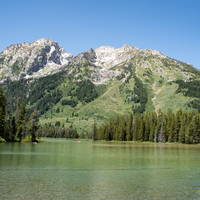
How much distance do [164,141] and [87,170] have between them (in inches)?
6078

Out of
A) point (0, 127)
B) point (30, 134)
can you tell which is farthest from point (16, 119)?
point (0, 127)

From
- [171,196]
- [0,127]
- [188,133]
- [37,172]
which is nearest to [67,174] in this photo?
[37,172]

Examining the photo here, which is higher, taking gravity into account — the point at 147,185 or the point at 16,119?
the point at 16,119

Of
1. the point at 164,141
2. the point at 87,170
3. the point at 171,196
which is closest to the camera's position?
the point at 171,196

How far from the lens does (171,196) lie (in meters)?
31.1

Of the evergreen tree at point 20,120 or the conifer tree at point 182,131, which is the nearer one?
the evergreen tree at point 20,120

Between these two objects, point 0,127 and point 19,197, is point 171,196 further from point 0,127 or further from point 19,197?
point 0,127

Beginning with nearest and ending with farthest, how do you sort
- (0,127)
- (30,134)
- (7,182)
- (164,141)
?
1. (7,182)
2. (0,127)
3. (30,134)
4. (164,141)

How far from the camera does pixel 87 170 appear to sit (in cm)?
4947

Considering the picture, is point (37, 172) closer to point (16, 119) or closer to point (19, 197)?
point (19, 197)

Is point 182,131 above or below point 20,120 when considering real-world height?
below

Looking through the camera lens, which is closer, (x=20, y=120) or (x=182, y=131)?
(x=20, y=120)

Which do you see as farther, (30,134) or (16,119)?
(30,134)

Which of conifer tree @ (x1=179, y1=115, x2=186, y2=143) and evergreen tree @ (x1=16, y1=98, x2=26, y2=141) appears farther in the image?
conifer tree @ (x1=179, y1=115, x2=186, y2=143)
